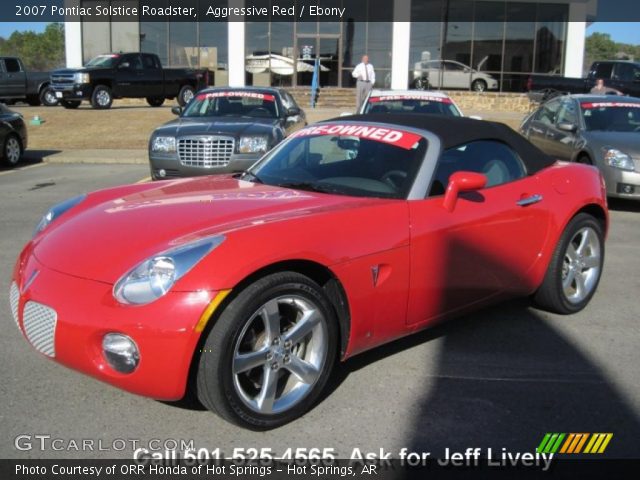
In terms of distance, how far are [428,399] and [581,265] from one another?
2.12 meters

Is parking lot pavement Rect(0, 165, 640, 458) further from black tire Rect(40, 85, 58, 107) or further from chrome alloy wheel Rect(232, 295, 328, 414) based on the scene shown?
black tire Rect(40, 85, 58, 107)

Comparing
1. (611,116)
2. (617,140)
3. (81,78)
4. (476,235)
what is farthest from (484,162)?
(81,78)

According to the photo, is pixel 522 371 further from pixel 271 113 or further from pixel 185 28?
pixel 185 28

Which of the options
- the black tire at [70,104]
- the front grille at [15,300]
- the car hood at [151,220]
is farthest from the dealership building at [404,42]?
the front grille at [15,300]

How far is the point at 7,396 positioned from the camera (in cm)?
365

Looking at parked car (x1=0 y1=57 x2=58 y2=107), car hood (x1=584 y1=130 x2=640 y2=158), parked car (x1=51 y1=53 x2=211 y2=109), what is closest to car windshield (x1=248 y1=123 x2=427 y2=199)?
car hood (x1=584 y1=130 x2=640 y2=158)

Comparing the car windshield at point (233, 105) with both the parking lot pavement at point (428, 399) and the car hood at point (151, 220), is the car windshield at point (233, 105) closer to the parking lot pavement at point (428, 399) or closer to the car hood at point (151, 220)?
the parking lot pavement at point (428, 399)

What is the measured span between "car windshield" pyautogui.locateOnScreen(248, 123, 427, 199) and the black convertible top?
0.15 metres

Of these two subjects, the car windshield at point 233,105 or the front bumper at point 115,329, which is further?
the car windshield at point 233,105

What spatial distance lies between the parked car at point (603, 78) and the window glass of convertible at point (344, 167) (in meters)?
22.2

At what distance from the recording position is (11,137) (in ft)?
45.4

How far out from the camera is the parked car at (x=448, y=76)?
106ft

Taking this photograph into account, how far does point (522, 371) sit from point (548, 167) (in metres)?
1.66

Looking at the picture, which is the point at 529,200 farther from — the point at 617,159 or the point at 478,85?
the point at 478,85
